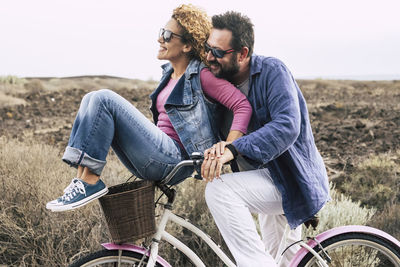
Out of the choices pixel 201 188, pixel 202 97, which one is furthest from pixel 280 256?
pixel 201 188

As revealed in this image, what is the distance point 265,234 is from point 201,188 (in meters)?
1.77

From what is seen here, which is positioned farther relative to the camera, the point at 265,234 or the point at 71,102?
the point at 71,102

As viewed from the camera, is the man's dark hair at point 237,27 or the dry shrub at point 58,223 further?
the dry shrub at point 58,223

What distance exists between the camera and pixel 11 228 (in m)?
3.81

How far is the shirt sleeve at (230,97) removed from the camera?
94.0 inches

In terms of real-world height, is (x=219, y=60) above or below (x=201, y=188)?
above

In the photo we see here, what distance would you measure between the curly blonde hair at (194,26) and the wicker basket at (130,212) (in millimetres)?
875

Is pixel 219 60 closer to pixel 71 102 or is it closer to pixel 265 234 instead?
pixel 265 234

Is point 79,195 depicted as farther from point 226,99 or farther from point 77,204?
point 226,99

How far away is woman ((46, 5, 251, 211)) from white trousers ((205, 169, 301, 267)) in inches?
8.8

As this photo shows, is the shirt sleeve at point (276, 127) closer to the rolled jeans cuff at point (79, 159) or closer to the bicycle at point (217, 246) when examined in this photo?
the bicycle at point (217, 246)

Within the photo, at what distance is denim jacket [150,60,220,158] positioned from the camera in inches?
96.4

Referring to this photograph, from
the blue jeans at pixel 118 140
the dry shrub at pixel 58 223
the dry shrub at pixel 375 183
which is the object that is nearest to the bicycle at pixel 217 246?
the blue jeans at pixel 118 140

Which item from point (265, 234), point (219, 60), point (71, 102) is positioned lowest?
point (71, 102)
